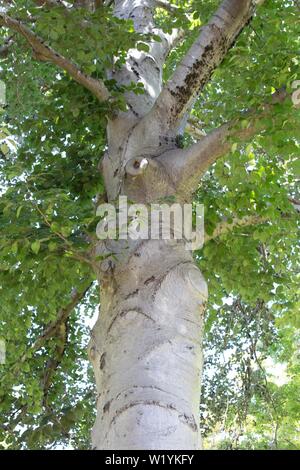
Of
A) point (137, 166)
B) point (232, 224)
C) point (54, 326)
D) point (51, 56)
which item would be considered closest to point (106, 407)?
point (137, 166)

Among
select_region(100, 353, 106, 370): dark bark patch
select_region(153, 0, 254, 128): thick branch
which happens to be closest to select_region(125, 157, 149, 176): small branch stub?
select_region(153, 0, 254, 128): thick branch

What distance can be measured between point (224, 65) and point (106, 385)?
250 cm

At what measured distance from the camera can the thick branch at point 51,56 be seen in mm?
3840

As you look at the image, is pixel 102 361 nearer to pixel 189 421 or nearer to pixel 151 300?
pixel 151 300

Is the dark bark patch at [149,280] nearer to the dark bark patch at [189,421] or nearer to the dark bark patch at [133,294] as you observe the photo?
the dark bark patch at [133,294]

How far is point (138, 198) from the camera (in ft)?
11.2

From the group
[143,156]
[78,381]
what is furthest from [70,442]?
[143,156]

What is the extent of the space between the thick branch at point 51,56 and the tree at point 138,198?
0.01 meters

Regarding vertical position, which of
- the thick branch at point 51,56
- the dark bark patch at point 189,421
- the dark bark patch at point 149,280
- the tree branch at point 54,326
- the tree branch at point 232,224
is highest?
the thick branch at point 51,56

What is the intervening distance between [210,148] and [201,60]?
0.82 metres

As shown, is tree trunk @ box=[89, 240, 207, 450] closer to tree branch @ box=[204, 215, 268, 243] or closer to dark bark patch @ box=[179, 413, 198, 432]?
dark bark patch @ box=[179, 413, 198, 432]

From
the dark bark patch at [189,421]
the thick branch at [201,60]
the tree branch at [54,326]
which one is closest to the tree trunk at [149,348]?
the dark bark patch at [189,421]

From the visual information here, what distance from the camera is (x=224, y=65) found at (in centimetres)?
422
